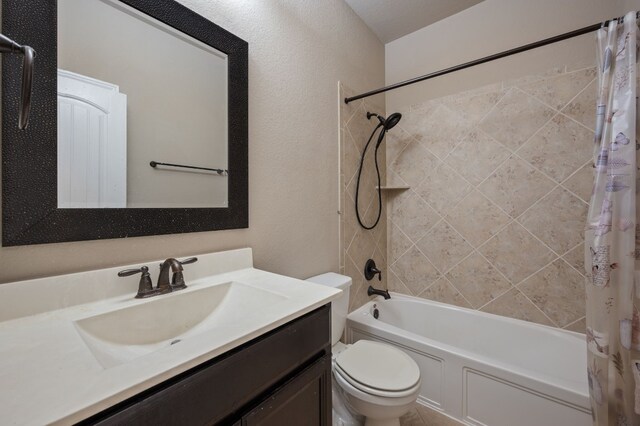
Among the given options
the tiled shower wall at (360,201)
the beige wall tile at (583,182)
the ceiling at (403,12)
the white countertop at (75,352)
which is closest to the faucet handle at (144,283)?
the white countertop at (75,352)

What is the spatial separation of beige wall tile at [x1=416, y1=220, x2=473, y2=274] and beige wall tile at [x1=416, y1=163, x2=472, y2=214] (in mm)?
146

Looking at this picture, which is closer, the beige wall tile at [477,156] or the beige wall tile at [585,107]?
the beige wall tile at [585,107]

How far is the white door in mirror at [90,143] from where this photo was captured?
727 mm

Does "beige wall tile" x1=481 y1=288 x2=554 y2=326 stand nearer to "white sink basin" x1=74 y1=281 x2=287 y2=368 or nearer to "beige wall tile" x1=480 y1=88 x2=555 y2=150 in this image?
"beige wall tile" x1=480 y1=88 x2=555 y2=150

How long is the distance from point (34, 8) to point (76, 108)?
0.25 m

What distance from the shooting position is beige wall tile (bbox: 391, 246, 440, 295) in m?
2.04

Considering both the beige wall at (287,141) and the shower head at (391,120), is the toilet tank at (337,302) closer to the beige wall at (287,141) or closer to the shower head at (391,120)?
the beige wall at (287,141)

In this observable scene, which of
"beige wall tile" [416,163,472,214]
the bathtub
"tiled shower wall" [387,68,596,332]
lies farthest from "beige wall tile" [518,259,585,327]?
"beige wall tile" [416,163,472,214]

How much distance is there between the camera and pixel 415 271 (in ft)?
6.91

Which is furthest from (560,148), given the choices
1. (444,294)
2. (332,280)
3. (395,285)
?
(332,280)

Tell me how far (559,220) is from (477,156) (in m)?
0.62

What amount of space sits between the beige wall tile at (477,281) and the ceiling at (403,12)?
1.78 m

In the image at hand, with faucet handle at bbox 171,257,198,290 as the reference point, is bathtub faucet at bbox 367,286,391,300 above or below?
below

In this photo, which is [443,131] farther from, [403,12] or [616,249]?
[616,249]
